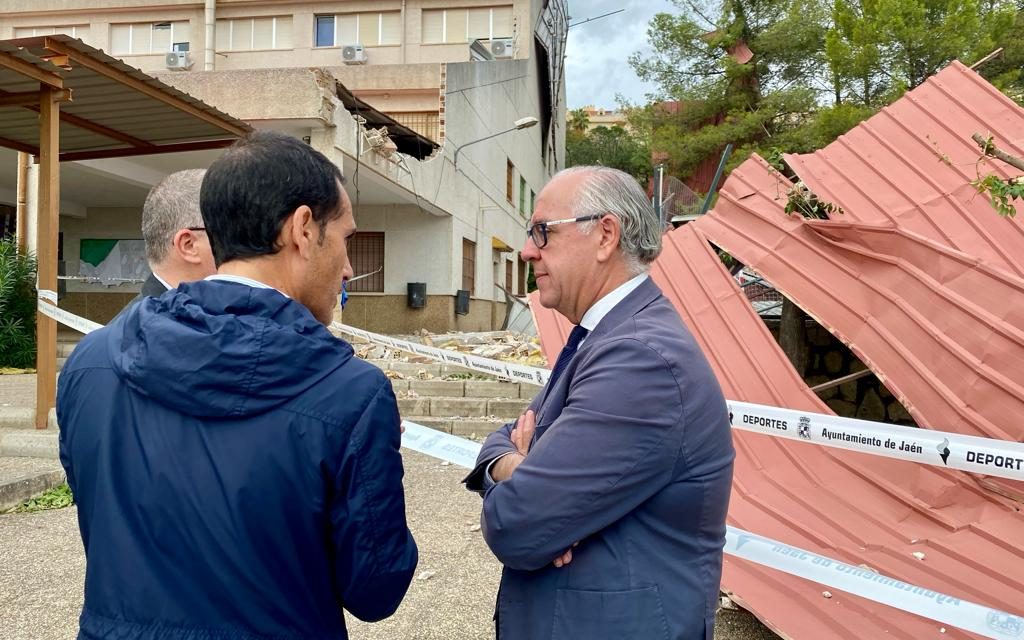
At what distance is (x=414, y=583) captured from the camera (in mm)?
3684

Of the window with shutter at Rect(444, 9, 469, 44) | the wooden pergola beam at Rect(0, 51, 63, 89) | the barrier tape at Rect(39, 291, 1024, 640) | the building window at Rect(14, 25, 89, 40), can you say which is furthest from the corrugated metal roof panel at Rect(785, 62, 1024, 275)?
the building window at Rect(14, 25, 89, 40)

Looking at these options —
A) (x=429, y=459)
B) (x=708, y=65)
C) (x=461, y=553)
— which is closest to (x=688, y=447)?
(x=461, y=553)

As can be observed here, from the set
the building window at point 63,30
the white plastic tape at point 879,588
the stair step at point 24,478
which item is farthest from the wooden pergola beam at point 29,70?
the building window at point 63,30

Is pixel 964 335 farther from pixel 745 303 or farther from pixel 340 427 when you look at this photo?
pixel 340 427

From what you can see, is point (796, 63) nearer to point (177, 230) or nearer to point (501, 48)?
point (501, 48)

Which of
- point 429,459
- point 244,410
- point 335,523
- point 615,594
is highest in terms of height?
point 244,410

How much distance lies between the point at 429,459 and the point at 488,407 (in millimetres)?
1104

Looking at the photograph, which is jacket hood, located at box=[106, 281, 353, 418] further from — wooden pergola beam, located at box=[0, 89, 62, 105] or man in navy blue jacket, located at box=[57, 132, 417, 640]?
wooden pergola beam, located at box=[0, 89, 62, 105]

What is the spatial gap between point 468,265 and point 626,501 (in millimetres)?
16300

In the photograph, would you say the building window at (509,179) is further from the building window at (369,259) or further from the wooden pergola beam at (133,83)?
the wooden pergola beam at (133,83)

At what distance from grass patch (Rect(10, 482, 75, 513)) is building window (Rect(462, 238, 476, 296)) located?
1219 centimetres

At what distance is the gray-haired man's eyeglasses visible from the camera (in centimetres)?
172

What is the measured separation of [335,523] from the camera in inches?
48.1

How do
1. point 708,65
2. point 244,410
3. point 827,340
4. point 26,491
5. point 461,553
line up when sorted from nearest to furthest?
1. point 244,410
2. point 461,553
3. point 26,491
4. point 827,340
5. point 708,65
